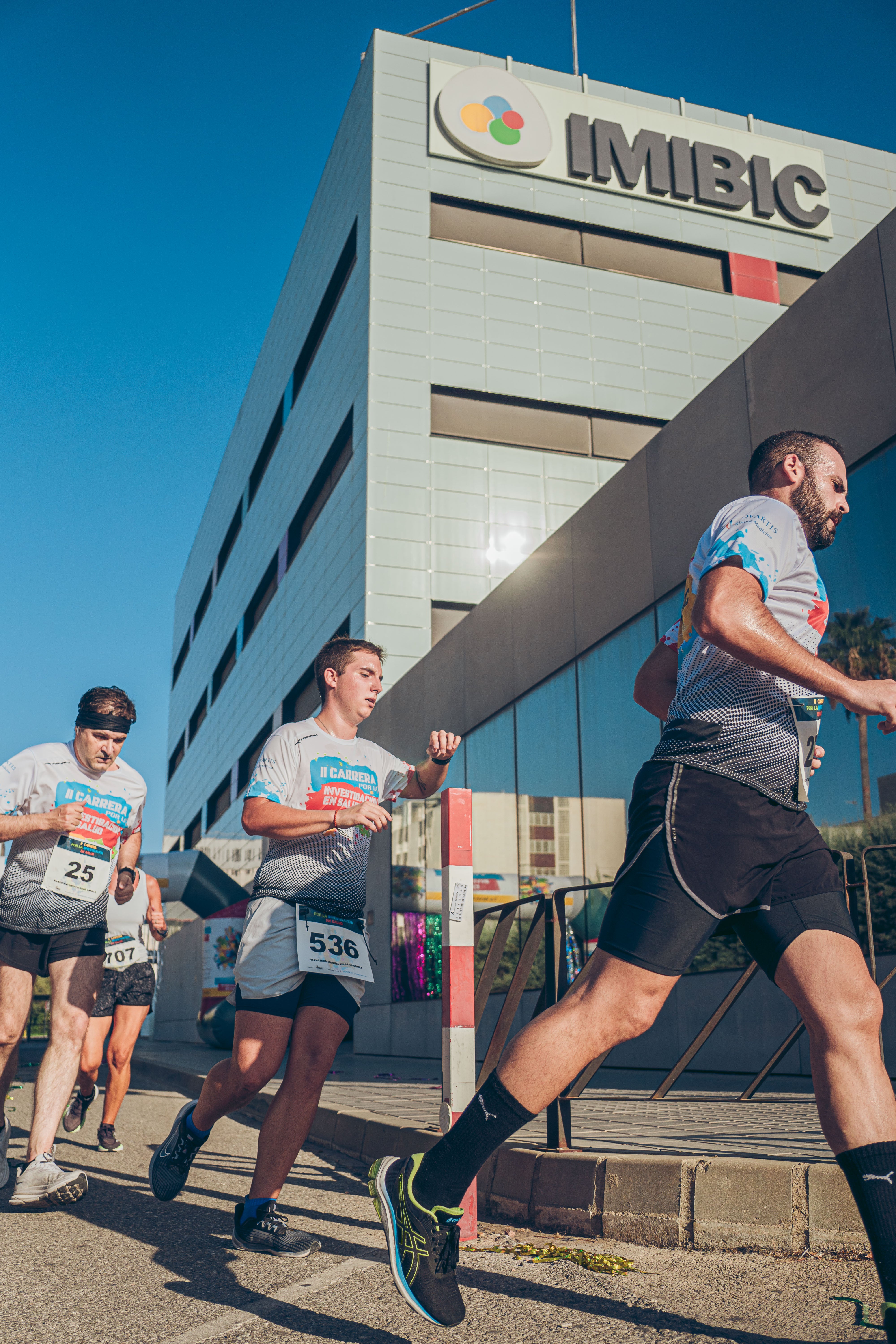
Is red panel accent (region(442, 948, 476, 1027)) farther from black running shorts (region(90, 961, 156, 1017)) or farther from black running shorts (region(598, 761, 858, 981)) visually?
black running shorts (region(90, 961, 156, 1017))

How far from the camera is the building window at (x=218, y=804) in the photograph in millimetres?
36062

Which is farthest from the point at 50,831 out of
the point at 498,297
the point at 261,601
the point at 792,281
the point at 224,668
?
the point at 224,668

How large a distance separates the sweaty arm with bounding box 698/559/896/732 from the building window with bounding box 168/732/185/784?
4764cm

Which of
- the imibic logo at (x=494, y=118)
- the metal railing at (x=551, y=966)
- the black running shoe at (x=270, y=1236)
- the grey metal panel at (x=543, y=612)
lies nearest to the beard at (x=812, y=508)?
the metal railing at (x=551, y=966)

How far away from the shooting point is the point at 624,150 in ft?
79.0

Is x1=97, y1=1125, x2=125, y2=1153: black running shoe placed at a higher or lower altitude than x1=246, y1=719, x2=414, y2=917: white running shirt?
lower

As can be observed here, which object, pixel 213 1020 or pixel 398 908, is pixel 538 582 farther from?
pixel 213 1020

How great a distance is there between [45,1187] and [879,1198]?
3080 mm

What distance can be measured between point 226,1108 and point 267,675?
2706 cm

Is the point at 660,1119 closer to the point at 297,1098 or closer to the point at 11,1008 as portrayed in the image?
the point at 297,1098

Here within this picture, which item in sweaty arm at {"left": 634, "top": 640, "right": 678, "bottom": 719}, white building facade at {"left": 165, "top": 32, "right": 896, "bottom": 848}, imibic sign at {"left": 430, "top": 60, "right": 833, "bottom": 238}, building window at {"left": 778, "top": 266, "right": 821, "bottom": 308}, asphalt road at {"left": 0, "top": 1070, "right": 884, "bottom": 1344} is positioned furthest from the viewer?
building window at {"left": 778, "top": 266, "right": 821, "bottom": 308}

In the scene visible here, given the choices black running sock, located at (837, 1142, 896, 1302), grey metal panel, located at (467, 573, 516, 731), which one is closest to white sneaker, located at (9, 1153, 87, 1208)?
black running sock, located at (837, 1142, 896, 1302)

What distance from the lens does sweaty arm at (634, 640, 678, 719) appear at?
9.48 ft

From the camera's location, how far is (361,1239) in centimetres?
342
